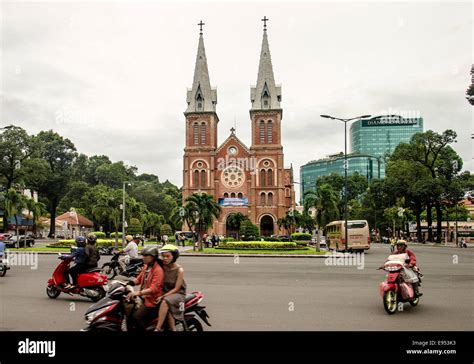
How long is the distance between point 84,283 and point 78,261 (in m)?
0.55

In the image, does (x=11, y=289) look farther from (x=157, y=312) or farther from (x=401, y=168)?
(x=401, y=168)

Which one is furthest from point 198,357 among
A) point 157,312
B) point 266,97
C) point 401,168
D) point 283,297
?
point 266,97

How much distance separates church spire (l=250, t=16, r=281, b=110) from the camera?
72875mm

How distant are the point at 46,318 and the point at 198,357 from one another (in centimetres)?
449

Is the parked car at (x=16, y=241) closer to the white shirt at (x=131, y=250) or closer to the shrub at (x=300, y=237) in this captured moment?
the shrub at (x=300, y=237)

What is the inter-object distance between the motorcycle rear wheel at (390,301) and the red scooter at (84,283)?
6207mm

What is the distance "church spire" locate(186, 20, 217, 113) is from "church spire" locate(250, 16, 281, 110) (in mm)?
6682

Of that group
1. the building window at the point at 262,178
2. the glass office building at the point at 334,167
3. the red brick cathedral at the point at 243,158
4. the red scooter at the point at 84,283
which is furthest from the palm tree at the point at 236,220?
the glass office building at the point at 334,167

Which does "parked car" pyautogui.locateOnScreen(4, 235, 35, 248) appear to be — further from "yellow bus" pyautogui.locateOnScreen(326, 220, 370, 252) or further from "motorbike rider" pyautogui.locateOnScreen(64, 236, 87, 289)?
"motorbike rider" pyautogui.locateOnScreen(64, 236, 87, 289)

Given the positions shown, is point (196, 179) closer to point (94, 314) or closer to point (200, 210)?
point (200, 210)

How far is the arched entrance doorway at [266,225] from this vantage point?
70.2 m

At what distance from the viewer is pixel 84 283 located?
1099cm

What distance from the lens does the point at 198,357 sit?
18.5 ft

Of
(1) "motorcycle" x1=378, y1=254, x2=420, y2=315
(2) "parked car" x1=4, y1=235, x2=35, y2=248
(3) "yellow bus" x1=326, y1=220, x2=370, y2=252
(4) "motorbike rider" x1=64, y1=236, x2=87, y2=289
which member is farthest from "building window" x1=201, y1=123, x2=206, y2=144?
(1) "motorcycle" x1=378, y1=254, x2=420, y2=315
